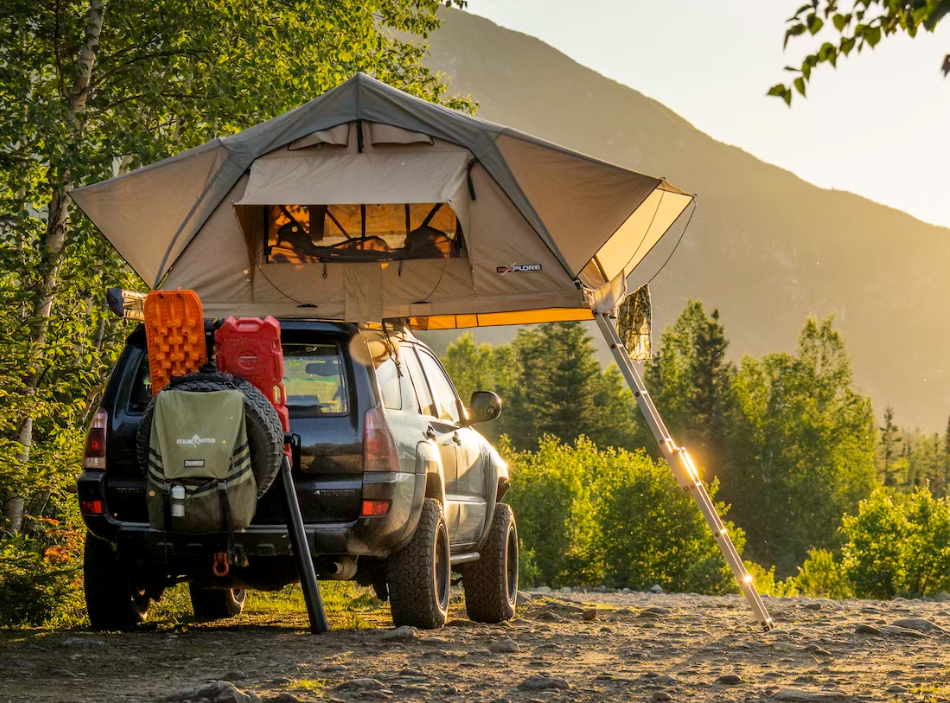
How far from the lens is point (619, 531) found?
56.1 metres

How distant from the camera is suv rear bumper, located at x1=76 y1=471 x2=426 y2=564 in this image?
7.27m

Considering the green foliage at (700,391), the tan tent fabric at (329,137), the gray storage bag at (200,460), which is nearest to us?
the gray storage bag at (200,460)

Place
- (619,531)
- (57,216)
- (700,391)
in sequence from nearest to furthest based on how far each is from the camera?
(57,216) < (619,531) < (700,391)

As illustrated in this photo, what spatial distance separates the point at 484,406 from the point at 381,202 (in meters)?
1.70

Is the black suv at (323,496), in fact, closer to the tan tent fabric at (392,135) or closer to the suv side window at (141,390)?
the suv side window at (141,390)

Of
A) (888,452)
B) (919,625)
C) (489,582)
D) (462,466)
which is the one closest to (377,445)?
(462,466)

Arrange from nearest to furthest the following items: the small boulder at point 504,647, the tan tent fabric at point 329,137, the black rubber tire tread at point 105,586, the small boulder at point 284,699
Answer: the small boulder at point 284,699 → the small boulder at point 504,647 → the black rubber tire tread at point 105,586 → the tan tent fabric at point 329,137

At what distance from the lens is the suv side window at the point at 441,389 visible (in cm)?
918

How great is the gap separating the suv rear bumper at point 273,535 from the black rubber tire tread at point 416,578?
0.23m

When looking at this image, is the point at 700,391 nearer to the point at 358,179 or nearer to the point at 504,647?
the point at 358,179

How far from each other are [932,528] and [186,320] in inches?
1753

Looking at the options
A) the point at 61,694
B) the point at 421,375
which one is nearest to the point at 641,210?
the point at 421,375

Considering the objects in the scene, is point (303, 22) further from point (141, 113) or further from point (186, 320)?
point (186, 320)

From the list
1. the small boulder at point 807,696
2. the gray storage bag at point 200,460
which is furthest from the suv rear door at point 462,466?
the small boulder at point 807,696
